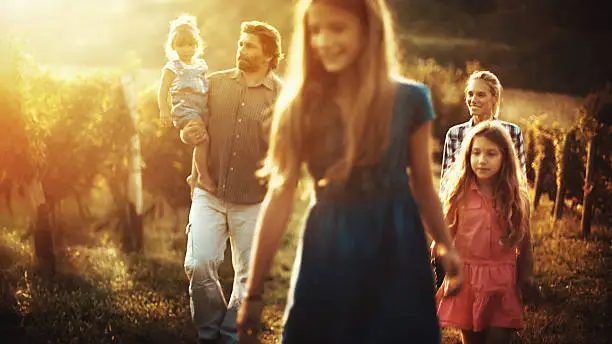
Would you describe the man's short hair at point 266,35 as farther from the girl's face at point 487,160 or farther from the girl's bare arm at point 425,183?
the girl's bare arm at point 425,183

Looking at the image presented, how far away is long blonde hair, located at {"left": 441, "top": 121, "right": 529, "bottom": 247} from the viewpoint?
455 centimetres

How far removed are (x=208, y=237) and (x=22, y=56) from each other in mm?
4383

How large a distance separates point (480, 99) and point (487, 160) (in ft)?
3.60

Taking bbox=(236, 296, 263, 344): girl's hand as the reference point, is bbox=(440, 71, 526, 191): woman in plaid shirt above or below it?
above

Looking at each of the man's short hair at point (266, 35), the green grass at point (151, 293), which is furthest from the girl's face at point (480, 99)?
the green grass at point (151, 293)

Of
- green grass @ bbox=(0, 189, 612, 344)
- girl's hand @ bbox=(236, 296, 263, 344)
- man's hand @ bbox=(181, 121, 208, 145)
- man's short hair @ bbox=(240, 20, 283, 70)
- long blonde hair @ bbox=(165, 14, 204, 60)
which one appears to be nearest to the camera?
girl's hand @ bbox=(236, 296, 263, 344)

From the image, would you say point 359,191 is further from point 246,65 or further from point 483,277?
point 246,65

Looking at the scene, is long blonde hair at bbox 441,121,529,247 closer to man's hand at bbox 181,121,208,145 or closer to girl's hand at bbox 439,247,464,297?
man's hand at bbox 181,121,208,145

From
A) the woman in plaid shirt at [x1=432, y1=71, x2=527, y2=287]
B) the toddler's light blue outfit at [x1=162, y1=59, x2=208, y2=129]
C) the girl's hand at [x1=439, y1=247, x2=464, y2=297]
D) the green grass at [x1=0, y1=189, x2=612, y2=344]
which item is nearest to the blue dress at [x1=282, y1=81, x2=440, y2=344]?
the girl's hand at [x1=439, y1=247, x2=464, y2=297]

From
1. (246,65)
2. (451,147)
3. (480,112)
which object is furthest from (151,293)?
(480,112)

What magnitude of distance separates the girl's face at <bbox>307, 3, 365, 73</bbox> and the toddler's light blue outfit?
244cm

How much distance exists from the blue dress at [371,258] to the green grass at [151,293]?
142 inches

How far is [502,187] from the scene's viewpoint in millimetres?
4660

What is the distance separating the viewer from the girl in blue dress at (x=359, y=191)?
106 inches
